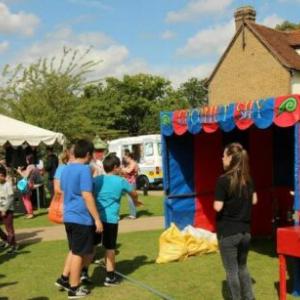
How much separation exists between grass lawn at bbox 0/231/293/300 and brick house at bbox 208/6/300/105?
26.0 meters

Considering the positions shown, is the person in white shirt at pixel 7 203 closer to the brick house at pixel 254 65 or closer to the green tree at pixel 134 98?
the brick house at pixel 254 65

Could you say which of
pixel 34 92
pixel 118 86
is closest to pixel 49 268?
pixel 34 92

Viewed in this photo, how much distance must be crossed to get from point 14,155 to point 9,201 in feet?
32.4

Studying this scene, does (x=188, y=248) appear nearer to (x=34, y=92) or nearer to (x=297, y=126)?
(x=297, y=126)

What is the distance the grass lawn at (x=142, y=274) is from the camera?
6387mm

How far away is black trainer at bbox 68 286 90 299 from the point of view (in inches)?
245

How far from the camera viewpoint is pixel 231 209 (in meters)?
5.07

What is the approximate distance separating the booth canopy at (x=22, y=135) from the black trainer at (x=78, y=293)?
9.62 metres

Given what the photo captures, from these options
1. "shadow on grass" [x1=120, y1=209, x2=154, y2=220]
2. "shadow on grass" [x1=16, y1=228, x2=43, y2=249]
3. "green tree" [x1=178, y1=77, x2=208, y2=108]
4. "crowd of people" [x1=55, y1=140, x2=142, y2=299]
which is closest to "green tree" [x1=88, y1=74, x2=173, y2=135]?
"green tree" [x1=178, y1=77, x2=208, y2=108]

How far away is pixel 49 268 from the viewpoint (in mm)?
7918

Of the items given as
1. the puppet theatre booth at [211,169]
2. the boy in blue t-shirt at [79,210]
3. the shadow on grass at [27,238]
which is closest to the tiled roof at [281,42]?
the puppet theatre booth at [211,169]

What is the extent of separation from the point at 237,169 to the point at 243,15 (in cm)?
3386

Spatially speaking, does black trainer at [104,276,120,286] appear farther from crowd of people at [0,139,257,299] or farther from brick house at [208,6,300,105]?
brick house at [208,6,300,105]

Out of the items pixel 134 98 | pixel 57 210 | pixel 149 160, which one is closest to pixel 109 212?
pixel 57 210
